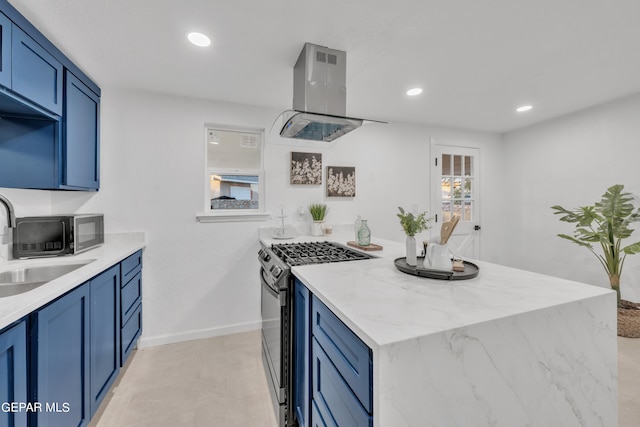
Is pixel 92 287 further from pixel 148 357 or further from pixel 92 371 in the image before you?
pixel 148 357

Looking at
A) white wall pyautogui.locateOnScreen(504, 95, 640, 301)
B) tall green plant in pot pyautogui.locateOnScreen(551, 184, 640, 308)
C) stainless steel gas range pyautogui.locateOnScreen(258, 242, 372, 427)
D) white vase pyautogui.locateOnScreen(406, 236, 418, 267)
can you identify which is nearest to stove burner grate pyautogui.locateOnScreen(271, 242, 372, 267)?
stainless steel gas range pyautogui.locateOnScreen(258, 242, 372, 427)

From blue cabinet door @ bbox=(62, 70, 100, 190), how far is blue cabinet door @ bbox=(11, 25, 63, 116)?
11 cm

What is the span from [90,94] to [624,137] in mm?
5103

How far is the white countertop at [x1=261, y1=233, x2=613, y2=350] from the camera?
797 mm

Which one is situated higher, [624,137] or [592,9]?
[592,9]

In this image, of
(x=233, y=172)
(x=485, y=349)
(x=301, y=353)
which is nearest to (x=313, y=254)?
(x=301, y=353)

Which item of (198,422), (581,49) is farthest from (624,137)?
(198,422)

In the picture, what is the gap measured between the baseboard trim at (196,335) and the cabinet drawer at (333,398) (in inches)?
68.5

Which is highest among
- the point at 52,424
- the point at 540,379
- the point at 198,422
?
the point at 540,379

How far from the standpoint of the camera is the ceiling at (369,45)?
4.91 ft

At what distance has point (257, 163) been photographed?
9.70 feet

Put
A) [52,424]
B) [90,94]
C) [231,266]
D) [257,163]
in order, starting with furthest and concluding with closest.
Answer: [257,163] → [231,266] → [90,94] → [52,424]

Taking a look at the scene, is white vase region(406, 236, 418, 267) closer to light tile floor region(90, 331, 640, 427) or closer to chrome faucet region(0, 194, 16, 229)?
light tile floor region(90, 331, 640, 427)

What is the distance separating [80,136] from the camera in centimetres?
204
